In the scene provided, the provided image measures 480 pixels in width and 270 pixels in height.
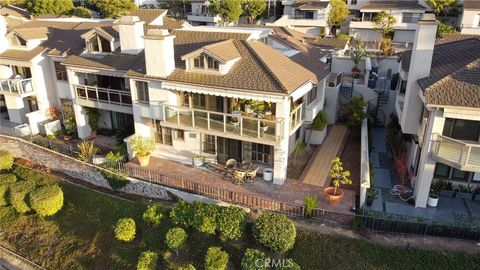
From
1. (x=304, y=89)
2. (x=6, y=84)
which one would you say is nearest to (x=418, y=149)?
(x=304, y=89)

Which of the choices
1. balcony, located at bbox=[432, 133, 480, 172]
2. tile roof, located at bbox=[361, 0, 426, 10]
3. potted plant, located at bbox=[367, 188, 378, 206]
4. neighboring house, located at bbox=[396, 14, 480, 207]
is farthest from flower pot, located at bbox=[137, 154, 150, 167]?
tile roof, located at bbox=[361, 0, 426, 10]

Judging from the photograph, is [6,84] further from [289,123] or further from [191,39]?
[289,123]

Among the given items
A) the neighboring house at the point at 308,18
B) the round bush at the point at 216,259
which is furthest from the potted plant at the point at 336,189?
the neighboring house at the point at 308,18

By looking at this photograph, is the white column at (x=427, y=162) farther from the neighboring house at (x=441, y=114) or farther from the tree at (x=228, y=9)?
the tree at (x=228, y=9)

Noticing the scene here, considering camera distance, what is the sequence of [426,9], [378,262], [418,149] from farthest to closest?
[426,9] < [418,149] < [378,262]

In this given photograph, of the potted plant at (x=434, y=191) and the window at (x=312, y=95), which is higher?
the window at (x=312, y=95)

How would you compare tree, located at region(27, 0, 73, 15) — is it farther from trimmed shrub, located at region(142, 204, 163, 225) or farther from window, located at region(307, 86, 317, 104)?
trimmed shrub, located at region(142, 204, 163, 225)

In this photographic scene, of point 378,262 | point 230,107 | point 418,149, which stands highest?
point 230,107

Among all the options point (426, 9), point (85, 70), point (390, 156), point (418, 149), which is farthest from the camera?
point (426, 9)
